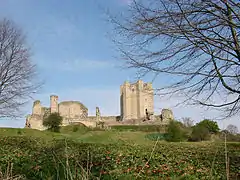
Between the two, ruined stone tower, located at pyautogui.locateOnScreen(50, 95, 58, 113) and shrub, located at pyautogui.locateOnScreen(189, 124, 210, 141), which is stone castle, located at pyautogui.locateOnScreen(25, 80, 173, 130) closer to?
ruined stone tower, located at pyautogui.locateOnScreen(50, 95, 58, 113)

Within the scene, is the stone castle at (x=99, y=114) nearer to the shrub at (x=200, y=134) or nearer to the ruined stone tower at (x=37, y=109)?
the ruined stone tower at (x=37, y=109)

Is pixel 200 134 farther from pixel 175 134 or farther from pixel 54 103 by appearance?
pixel 54 103

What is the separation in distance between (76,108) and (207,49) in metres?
47.6

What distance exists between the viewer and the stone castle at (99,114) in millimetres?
47406

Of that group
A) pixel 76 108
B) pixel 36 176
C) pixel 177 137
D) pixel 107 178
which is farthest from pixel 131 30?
pixel 76 108

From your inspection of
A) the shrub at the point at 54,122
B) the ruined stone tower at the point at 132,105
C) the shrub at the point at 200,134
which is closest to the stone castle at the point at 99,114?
the ruined stone tower at the point at 132,105

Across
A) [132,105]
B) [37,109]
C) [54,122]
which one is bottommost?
[54,122]

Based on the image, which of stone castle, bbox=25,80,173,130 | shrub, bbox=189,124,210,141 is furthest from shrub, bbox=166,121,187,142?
stone castle, bbox=25,80,173,130

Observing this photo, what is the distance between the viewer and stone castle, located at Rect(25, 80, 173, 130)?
4741 centimetres

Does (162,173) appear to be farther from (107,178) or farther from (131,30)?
(131,30)

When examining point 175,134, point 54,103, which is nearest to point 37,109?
point 54,103

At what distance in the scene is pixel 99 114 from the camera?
5241 centimetres

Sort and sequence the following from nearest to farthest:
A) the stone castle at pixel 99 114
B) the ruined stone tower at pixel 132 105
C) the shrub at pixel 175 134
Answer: the shrub at pixel 175 134 < the stone castle at pixel 99 114 < the ruined stone tower at pixel 132 105

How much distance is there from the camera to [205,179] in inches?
176
